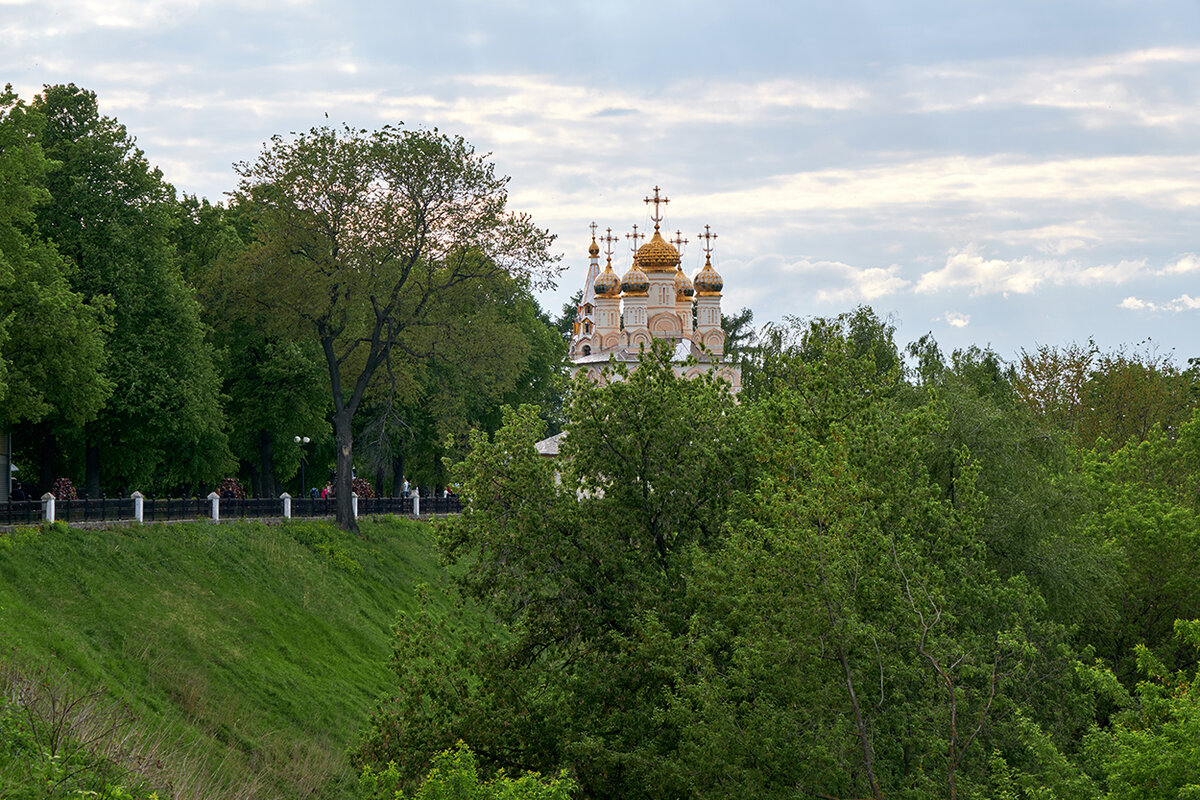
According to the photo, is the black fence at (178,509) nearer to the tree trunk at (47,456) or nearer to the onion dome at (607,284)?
the tree trunk at (47,456)

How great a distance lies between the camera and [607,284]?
289 ft

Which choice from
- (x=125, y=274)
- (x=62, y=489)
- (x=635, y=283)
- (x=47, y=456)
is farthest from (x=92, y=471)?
(x=635, y=283)

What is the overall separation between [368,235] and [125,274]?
6.80 m

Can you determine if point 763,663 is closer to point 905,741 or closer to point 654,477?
point 905,741

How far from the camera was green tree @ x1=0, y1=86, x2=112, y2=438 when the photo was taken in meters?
33.5

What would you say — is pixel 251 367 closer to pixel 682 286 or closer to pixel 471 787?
pixel 471 787

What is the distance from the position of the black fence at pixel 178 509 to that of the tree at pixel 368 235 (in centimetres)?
246

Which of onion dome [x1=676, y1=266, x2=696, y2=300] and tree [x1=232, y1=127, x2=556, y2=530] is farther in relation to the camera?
onion dome [x1=676, y1=266, x2=696, y2=300]

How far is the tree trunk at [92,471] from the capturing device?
3909 centimetres

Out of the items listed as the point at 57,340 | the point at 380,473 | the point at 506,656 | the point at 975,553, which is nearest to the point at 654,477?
the point at 506,656

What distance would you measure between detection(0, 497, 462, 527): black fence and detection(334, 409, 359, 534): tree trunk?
3.79 feet

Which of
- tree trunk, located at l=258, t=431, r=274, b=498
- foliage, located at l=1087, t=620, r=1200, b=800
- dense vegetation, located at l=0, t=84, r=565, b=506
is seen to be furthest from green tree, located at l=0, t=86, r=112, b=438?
foliage, located at l=1087, t=620, r=1200, b=800

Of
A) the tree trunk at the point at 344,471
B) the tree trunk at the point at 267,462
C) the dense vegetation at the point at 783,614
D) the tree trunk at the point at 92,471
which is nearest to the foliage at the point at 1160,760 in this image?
the dense vegetation at the point at 783,614

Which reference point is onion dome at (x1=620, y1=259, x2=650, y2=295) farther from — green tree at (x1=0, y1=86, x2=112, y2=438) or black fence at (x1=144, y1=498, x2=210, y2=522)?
green tree at (x1=0, y1=86, x2=112, y2=438)
